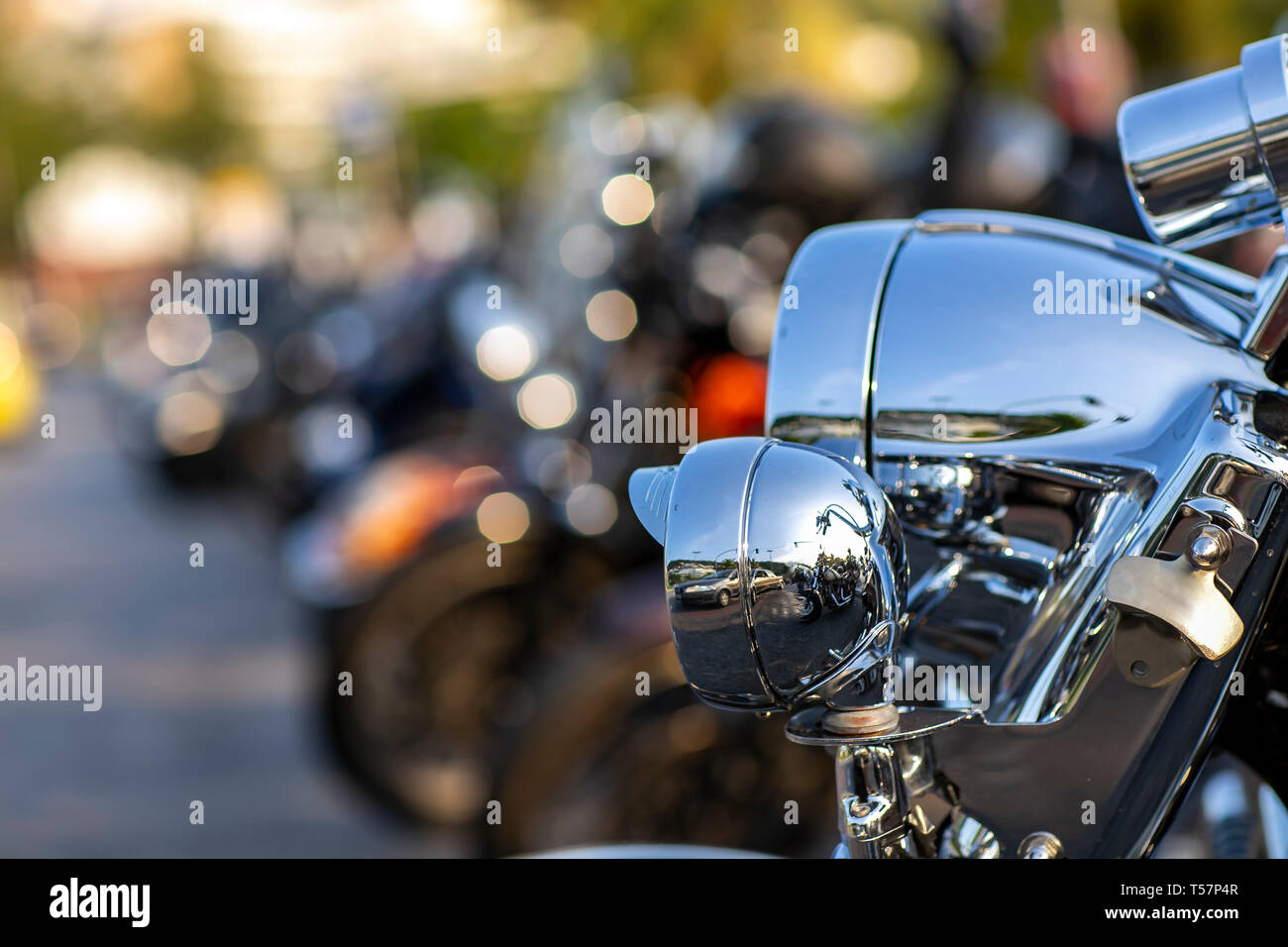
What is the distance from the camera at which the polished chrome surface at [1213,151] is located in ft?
2.99

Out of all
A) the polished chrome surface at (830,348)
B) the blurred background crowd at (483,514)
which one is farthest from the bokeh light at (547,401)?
the polished chrome surface at (830,348)

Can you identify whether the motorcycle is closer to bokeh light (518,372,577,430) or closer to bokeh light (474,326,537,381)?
bokeh light (518,372,577,430)

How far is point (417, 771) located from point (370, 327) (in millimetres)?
2960

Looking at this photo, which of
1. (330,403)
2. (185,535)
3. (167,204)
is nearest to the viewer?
(330,403)

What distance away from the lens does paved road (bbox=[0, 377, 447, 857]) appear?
4.12 m

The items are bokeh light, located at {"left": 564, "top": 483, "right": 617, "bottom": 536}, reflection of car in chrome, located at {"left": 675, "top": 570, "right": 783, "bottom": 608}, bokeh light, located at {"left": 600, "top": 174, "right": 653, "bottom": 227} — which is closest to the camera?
reflection of car in chrome, located at {"left": 675, "top": 570, "right": 783, "bottom": 608}

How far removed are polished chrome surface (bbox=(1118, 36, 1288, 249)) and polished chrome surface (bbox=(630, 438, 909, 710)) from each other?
342 mm

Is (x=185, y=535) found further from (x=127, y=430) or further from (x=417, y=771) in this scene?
(x=417, y=771)

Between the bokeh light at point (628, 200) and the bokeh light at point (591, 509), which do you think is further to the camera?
the bokeh light at point (628, 200)

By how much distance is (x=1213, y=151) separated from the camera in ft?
3.11

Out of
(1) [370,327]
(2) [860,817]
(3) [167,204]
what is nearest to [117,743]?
(1) [370,327]

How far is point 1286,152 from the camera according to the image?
0.90 meters

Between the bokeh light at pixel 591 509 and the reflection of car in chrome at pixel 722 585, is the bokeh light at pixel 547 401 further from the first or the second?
the reflection of car in chrome at pixel 722 585

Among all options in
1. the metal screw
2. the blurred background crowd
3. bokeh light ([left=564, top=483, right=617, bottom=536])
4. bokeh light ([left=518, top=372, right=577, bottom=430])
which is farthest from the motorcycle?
bokeh light ([left=518, top=372, right=577, bottom=430])
